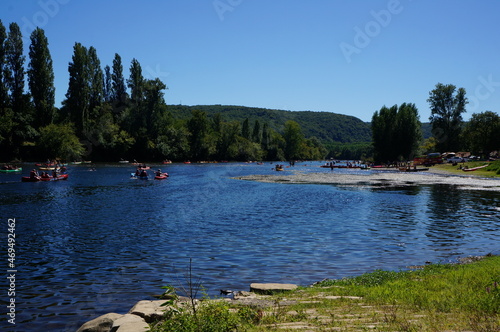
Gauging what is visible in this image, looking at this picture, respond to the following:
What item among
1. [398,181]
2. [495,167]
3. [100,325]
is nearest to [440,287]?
[100,325]

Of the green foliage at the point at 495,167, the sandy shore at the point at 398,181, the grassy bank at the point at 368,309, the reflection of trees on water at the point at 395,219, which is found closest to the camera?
the grassy bank at the point at 368,309

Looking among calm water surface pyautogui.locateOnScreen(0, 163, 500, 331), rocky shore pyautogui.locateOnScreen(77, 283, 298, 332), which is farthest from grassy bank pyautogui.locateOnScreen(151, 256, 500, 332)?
calm water surface pyautogui.locateOnScreen(0, 163, 500, 331)

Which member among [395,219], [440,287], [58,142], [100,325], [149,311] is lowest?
[395,219]

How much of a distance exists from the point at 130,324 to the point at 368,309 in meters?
6.03

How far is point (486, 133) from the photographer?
11094 cm

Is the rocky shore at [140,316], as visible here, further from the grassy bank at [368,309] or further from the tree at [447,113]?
the tree at [447,113]

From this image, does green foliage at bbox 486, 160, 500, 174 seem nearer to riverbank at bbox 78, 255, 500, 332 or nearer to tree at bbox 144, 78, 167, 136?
riverbank at bbox 78, 255, 500, 332

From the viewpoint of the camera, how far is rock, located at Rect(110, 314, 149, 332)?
8679mm

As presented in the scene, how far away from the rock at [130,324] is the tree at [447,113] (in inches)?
6278

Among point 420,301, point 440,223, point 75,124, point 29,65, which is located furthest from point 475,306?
point 75,124

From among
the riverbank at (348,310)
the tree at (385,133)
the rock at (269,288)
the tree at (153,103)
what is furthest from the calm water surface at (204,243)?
the tree at (153,103)

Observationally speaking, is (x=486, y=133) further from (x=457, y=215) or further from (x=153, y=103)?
(x=153, y=103)

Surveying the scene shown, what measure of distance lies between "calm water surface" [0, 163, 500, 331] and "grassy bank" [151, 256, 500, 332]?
3.70m

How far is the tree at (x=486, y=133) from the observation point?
356 feet
